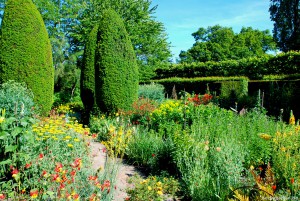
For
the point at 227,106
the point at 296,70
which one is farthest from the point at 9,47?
the point at 296,70

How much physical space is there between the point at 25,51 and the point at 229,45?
32.5 meters

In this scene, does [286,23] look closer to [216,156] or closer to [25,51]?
[25,51]

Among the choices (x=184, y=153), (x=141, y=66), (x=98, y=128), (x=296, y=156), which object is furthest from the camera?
(x=141, y=66)

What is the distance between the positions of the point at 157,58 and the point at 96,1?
7.60m

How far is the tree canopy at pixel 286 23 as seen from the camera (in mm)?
26000

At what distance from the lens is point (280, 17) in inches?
1078

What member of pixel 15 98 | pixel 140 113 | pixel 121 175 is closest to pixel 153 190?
pixel 121 175

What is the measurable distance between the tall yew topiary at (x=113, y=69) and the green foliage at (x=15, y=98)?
84.3 inches

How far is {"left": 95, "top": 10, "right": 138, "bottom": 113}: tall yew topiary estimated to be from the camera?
8648 mm

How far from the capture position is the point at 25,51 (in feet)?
25.6

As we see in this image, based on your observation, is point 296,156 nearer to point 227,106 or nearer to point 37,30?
point 37,30

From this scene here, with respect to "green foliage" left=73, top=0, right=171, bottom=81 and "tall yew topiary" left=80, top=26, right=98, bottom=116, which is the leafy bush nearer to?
"tall yew topiary" left=80, top=26, right=98, bottom=116

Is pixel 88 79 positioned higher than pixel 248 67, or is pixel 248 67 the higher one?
pixel 248 67

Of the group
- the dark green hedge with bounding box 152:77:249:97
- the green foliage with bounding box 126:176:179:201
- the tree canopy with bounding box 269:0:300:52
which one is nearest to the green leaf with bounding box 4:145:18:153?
the green foliage with bounding box 126:176:179:201
